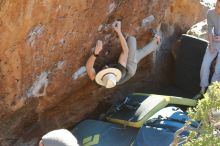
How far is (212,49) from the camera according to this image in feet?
25.7

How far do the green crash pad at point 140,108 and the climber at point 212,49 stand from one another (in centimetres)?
64

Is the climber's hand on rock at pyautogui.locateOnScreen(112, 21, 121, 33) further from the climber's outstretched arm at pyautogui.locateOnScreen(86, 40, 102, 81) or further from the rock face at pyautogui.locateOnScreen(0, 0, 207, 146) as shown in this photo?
the climber's outstretched arm at pyautogui.locateOnScreen(86, 40, 102, 81)

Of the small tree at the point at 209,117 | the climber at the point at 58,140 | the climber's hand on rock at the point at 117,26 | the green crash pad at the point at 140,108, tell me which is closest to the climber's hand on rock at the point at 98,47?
the climber's hand on rock at the point at 117,26

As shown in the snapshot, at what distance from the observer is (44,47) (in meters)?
6.55

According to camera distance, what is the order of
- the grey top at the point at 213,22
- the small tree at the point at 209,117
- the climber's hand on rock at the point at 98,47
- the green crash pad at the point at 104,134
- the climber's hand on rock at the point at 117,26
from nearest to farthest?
1. the small tree at the point at 209,117
2. the green crash pad at the point at 104,134
3. the climber's hand on rock at the point at 98,47
4. the climber's hand on rock at the point at 117,26
5. the grey top at the point at 213,22

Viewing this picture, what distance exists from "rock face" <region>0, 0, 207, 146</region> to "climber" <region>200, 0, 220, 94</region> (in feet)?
2.54

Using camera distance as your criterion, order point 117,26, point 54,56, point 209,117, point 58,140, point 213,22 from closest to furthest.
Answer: point 58,140 < point 209,117 < point 54,56 < point 117,26 < point 213,22

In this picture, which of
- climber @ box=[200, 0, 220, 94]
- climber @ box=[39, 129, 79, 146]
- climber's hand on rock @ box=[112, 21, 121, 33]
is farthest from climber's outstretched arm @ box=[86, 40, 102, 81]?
climber @ box=[39, 129, 79, 146]

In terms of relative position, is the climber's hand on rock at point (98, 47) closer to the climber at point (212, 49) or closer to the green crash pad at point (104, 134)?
the green crash pad at point (104, 134)

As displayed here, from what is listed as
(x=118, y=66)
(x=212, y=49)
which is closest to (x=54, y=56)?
(x=118, y=66)

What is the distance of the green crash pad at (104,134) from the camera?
275 inches

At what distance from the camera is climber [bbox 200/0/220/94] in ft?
25.4

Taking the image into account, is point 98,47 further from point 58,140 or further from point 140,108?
point 58,140

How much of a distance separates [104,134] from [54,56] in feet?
4.07
